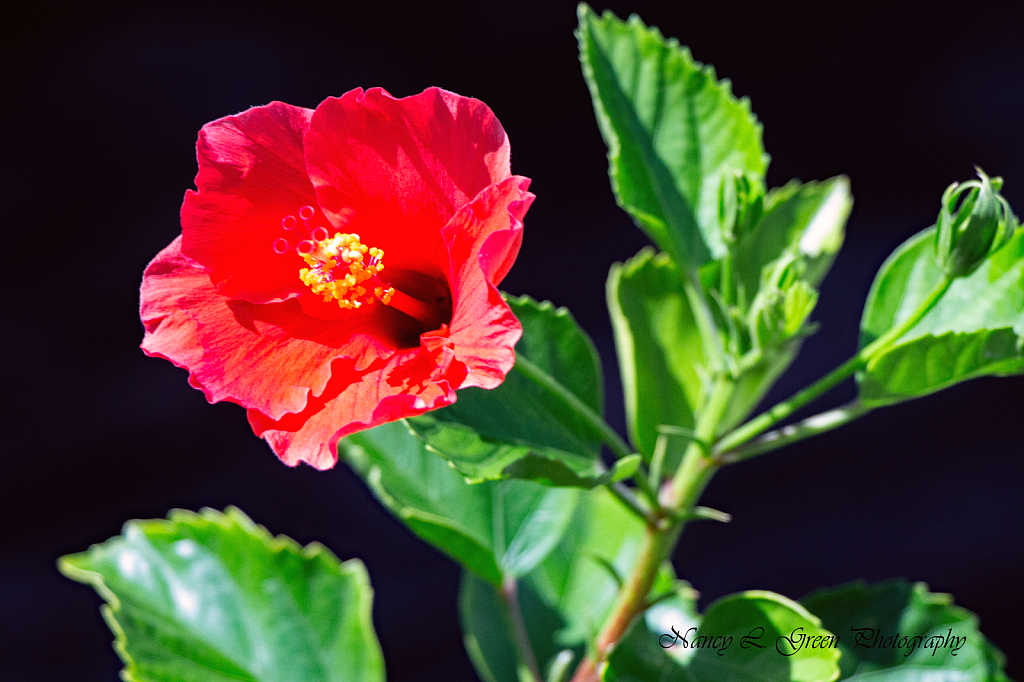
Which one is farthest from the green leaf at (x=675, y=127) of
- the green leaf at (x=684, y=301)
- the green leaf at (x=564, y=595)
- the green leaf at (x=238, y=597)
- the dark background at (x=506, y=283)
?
the dark background at (x=506, y=283)

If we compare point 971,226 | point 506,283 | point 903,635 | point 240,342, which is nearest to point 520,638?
point 903,635

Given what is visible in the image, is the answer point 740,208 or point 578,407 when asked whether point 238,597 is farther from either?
point 740,208

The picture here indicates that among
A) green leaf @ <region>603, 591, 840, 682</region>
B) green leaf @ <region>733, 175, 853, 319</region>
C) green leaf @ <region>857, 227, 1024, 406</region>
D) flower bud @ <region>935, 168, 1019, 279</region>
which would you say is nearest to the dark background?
green leaf @ <region>733, 175, 853, 319</region>

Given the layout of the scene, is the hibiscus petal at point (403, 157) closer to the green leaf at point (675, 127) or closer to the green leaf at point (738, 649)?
the green leaf at point (675, 127)

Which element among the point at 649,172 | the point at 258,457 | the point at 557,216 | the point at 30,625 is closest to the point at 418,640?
the point at 258,457

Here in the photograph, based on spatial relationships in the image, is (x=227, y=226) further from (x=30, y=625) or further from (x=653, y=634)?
(x=30, y=625)
